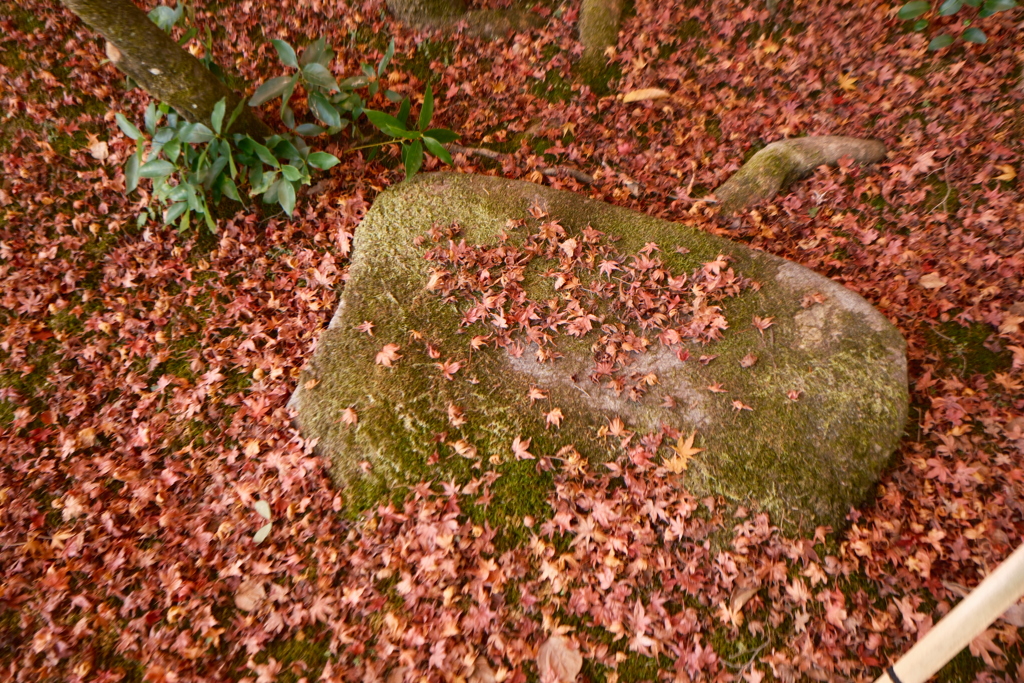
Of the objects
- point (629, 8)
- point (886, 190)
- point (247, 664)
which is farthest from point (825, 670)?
point (629, 8)

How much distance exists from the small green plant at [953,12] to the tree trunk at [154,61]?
6.28 meters

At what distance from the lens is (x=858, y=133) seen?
200 inches

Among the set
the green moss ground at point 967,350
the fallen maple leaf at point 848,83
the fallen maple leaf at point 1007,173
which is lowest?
the green moss ground at point 967,350

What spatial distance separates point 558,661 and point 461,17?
19.8 ft

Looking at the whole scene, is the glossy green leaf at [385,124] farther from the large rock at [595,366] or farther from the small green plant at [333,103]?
the large rock at [595,366]

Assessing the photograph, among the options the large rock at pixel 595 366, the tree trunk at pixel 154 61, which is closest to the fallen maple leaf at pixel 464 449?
the large rock at pixel 595 366

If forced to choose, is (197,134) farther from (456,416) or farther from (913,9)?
(913,9)

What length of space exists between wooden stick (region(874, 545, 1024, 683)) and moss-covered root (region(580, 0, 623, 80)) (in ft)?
17.3

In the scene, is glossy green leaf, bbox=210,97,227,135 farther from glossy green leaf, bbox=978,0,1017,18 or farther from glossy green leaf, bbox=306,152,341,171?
glossy green leaf, bbox=978,0,1017,18

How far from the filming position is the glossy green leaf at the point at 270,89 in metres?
4.02

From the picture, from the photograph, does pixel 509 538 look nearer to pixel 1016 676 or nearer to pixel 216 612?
pixel 216 612

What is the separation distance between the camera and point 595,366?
371cm

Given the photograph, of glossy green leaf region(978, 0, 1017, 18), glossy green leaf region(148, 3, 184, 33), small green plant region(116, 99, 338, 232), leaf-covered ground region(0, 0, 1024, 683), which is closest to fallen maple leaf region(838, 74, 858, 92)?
leaf-covered ground region(0, 0, 1024, 683)

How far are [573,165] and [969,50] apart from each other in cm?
402
